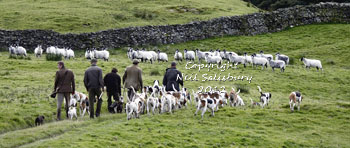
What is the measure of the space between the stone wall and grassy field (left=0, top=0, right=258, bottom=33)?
3.78 m

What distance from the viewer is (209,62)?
38938 millimetres

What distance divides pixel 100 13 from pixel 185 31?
41.8ft

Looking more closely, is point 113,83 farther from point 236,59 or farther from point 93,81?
point 236,59

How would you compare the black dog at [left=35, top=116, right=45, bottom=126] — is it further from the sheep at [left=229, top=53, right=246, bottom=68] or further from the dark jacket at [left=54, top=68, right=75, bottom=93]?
the sheep at [left=229, top=53, right=246, bottom=68]

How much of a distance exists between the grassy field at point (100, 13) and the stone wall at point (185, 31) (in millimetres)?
3783

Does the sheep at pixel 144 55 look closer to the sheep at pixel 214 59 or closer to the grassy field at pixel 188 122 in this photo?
the sheep at pixel 214 59

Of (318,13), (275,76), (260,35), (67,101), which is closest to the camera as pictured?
(67,101)

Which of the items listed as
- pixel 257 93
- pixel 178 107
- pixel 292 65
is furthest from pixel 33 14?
pixel 178 107

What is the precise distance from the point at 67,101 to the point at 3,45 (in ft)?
100

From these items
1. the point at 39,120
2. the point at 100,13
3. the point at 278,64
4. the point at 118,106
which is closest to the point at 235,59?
the point at 278,64

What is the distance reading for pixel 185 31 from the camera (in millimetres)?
54125

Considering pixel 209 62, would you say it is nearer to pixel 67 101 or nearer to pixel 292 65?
pixel 292 65

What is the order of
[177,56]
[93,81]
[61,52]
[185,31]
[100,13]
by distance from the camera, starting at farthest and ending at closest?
[100,13]
[185,31]
[61,52]
[177,56]
[93,81]

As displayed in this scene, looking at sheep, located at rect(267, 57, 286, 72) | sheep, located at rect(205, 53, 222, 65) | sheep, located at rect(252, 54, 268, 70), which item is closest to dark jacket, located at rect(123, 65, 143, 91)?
sheep, located at rect(205, 53, 222, 65)
